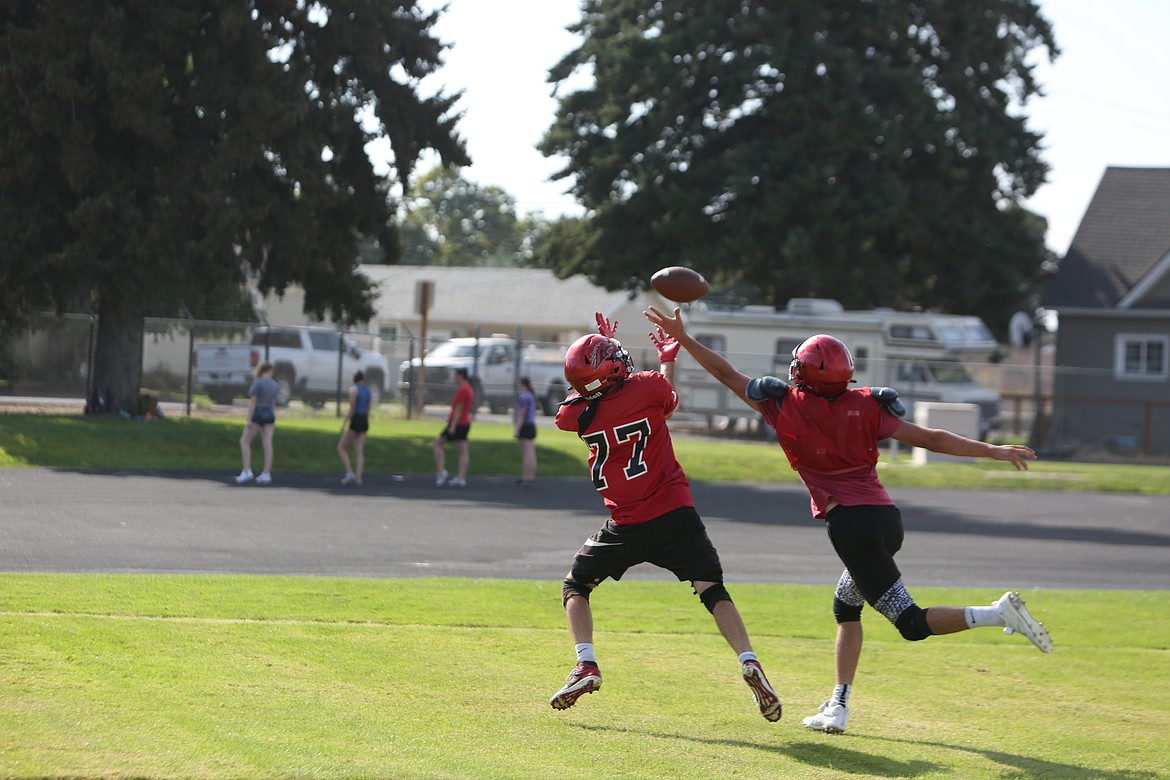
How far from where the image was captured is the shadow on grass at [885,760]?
590 centimetres

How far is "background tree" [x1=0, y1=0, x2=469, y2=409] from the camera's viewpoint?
944 inches

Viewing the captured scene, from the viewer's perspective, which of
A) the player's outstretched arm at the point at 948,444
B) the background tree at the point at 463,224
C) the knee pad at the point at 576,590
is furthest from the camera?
the background tree at the point at 463,224

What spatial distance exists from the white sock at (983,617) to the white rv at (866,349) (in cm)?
2879

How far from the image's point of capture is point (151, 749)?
17.9 feet

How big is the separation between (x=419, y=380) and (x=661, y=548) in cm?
2782

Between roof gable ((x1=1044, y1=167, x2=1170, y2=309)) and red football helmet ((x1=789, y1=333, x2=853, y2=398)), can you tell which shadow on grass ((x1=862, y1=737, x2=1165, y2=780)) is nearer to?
red football helmet ((x1=789, y1=333, x2=853, y2=398))

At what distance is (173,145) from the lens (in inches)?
1003

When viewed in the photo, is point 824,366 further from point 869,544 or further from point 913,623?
point 913,623

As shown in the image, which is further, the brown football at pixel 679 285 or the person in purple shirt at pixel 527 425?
the person in purple shirt at pixel 527 425

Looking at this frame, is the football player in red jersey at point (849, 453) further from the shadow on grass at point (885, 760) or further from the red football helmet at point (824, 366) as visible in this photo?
the shadow on grass at point (885, 760)

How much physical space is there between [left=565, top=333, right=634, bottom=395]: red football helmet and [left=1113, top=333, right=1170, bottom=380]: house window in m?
35.5

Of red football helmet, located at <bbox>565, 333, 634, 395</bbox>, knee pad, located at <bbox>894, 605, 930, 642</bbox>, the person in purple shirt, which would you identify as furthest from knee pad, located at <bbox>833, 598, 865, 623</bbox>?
the person in purple shirt

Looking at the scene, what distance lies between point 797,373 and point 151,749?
3482mm

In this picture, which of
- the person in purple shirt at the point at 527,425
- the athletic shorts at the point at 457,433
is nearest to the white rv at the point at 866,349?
the person in purple shirt at the point at 527,425
